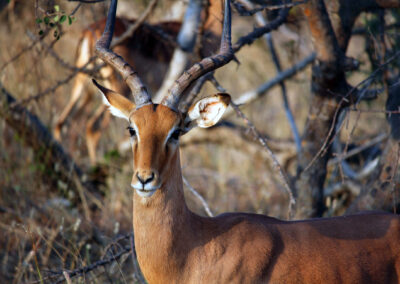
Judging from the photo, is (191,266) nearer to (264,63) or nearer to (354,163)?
(354,163)

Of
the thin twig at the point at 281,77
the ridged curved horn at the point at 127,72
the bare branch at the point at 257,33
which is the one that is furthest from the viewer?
the thin twig at the point at 281,77

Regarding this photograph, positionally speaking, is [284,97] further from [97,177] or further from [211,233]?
[211,233]

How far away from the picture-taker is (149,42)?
10125 millimetres

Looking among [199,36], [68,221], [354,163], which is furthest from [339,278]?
[354,163]

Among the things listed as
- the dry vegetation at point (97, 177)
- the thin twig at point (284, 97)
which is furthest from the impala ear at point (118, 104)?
the thin twig at point (284, 97)

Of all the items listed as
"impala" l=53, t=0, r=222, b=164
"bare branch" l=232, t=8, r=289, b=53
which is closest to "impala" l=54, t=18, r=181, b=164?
"impala" l=53, t=0, r=222, b=164

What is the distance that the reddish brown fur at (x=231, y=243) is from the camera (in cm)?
352

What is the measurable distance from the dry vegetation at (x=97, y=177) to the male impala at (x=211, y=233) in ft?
4.49

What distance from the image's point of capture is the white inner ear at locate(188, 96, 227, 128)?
12.6ft

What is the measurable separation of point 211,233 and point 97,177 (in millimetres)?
5039

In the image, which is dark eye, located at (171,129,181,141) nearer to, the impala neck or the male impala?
the male impala

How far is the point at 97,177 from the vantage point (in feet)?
27.6

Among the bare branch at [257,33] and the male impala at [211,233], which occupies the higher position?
the bare branch at [257,33]

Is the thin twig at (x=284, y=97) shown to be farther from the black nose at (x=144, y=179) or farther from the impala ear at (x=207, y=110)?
the black nose at (x=144, y=179)
